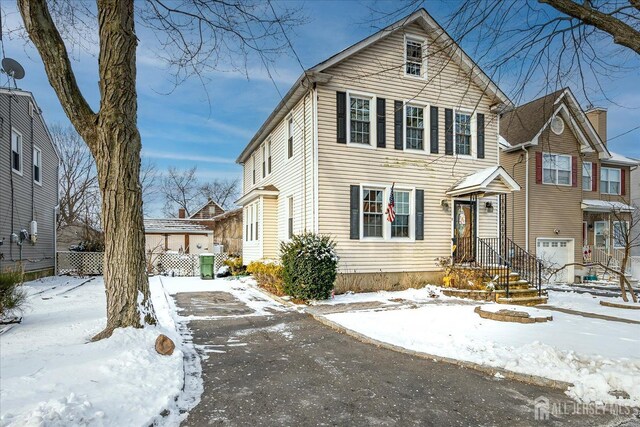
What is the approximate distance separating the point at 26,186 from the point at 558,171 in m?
22.5

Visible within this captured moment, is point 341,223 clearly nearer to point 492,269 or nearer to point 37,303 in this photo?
point 492,269

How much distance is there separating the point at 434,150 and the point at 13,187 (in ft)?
48.4

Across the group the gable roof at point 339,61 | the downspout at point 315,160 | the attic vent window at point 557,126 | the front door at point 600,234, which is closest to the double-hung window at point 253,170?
the gable roof at point 339,61

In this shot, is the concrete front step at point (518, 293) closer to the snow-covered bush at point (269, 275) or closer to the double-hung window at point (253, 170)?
the snow-covered bush at point (269, 275)

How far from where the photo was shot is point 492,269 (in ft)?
38.9

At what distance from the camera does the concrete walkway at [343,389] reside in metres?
3.83

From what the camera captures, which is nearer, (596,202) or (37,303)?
(37,303)

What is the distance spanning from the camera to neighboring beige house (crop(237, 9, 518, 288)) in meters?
12.0

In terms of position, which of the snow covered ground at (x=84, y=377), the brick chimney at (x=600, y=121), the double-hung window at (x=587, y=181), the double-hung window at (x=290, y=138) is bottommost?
the snow covered ground at (x=84, y=377)

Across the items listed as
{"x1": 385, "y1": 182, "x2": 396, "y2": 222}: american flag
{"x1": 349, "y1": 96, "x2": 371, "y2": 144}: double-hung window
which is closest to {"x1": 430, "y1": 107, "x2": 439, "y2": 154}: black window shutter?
{"x1": 349, "y1": 96, "x2": 371, "y2": 144}: double-hung window

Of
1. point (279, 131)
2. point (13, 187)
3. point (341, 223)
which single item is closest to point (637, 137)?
point (341, 223)

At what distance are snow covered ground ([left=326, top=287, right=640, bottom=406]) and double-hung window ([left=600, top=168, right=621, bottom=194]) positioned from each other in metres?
14.2

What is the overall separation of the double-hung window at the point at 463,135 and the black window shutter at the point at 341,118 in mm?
4329

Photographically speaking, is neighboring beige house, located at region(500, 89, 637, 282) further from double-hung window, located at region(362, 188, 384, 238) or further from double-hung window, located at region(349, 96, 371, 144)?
double-hung window, located at region(349, 96, 371, 144)
